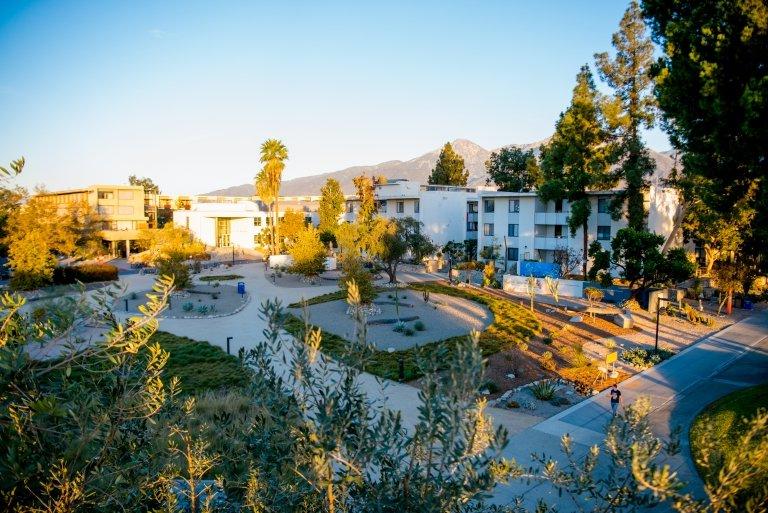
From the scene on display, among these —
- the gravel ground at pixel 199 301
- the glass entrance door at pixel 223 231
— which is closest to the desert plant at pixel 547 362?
the gravel ground at pixel 199 301

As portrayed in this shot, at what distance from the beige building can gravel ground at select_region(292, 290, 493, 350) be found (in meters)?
43.9

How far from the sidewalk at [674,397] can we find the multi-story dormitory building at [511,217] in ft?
62.0

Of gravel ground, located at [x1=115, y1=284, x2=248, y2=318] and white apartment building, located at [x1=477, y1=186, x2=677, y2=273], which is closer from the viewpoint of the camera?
gravel ground, located at [x1=115, y1=284, x2=248, y2=318]

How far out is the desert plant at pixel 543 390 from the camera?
1662 centimetres

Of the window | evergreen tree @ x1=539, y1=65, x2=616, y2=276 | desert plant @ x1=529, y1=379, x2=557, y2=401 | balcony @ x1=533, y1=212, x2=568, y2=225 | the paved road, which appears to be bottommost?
the paved road

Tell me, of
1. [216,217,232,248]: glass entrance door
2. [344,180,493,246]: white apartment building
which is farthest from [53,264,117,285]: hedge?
[344,180,493,246]: white apartment building

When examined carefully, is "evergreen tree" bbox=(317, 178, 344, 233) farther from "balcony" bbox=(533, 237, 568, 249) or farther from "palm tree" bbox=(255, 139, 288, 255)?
→ "balcony" bbox=(533, 237, 568, 249)

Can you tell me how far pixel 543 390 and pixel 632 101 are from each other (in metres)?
29.6

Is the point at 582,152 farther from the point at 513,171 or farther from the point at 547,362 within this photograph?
the point at 513,171

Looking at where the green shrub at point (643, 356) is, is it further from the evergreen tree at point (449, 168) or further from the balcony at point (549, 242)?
the evergreen tree at point (449, 168)

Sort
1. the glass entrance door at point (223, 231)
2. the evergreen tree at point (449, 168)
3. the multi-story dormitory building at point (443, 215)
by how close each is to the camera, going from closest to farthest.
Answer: the multi-story dormitory building at point (443, 215), the glass entrance door at point (223, 231), the evergreen tree at point (449, 168)

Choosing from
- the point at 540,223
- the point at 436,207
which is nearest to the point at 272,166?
the point at 436,207

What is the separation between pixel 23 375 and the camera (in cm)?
427

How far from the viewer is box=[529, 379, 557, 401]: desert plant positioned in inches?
655
